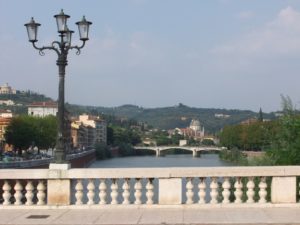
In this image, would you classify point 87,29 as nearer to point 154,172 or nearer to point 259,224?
point 154,172

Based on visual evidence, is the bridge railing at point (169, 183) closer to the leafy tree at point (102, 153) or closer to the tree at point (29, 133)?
the tree at point (29, 133)

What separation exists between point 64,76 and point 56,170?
2541 mm

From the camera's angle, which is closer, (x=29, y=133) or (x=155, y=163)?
(x=29, y=133)

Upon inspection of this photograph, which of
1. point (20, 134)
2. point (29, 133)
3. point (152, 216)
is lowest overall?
point (152, 216)

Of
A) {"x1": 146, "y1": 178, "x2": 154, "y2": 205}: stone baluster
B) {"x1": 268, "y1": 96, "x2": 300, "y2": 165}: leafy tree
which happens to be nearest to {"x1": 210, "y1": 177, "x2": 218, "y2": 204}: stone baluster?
{"x1": 146, "y1": 178, "x2": 154, "y2": 205}: stone baluster

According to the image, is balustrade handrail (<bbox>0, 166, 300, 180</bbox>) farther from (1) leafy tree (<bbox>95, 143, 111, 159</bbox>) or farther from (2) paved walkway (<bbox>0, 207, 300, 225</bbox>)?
(1) leafy tree (<bbox>95, 143, 111, 159</bbox>)

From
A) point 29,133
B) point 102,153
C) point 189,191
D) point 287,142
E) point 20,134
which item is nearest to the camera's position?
point 189,191

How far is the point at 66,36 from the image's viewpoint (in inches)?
625

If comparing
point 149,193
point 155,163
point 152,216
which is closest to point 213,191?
point 149,193

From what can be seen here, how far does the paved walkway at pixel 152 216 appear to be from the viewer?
12.4m

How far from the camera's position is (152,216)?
13203mm

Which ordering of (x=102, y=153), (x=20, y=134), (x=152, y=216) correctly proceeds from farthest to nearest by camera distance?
1. (x=102, y=153)
2. (x=20, y=134)
3. (x=152, y=216)

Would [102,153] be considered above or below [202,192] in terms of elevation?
below

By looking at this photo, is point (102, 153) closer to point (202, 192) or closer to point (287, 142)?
point (287, 142)
